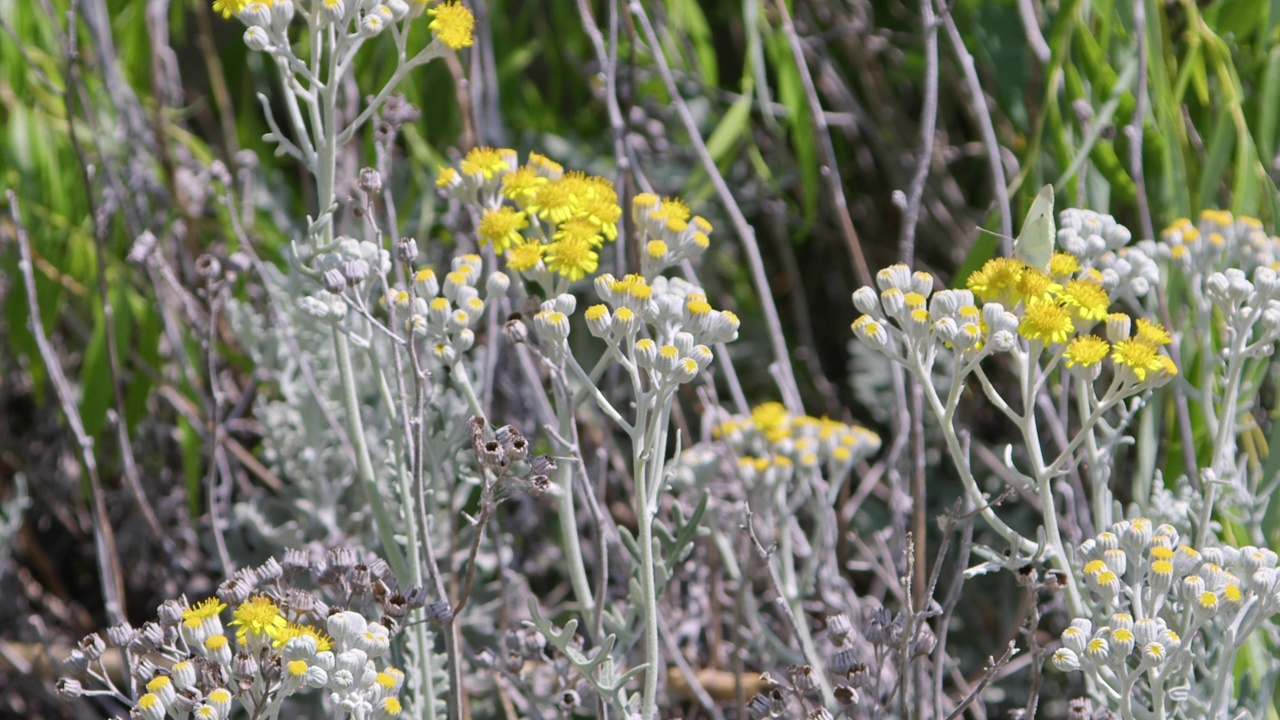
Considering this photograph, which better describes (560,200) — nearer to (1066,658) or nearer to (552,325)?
(552,325)

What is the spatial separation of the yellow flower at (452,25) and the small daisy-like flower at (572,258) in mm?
246

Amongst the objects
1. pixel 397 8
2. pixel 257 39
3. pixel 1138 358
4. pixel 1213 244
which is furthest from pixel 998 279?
pixel 257 39

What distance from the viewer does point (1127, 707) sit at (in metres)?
1.02

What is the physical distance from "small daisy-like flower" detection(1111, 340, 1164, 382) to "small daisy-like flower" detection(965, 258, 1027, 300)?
12 cm

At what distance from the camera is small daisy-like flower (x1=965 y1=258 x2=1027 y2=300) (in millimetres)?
1142

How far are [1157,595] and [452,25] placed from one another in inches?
35.3

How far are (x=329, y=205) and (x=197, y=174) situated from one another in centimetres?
124

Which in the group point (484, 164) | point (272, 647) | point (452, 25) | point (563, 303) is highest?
point (452, 25)

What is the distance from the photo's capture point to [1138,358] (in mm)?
1130

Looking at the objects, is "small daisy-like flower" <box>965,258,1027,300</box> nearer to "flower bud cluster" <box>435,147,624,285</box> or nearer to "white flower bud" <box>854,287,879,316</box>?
"white flower bud" <box>854,287,879,316</box>

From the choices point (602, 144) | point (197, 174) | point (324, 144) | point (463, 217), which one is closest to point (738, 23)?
point (602, 144)

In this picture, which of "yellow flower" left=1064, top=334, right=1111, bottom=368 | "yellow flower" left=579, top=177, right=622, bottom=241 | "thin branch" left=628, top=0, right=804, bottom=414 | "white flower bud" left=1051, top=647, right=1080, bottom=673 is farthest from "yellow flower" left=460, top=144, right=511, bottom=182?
"white flower bud" left=1051, top=647, right=1080, bottom=673

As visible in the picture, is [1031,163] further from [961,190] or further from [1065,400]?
[961,190]

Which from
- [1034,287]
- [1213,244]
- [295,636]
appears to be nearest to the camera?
[295,636]
